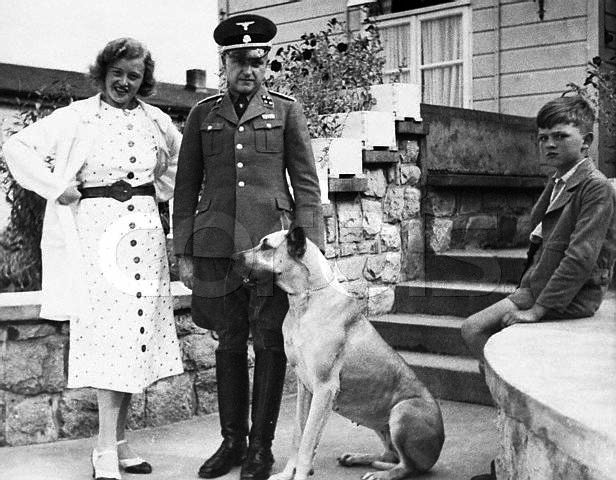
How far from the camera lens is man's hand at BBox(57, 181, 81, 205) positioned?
3822 millimetres

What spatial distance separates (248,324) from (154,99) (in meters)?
2.33

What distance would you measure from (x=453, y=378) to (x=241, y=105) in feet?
7.28

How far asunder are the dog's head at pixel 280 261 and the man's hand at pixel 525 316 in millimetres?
927

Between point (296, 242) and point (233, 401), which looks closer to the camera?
point (296, 242)

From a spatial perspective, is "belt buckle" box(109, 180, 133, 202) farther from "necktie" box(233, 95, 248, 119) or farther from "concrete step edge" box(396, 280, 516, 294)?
"concrete step edge" box(396, 280, 516, 294)

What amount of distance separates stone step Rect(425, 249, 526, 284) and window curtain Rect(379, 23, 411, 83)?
3.03 metres

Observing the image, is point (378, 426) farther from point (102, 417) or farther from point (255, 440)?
point (102, 417)

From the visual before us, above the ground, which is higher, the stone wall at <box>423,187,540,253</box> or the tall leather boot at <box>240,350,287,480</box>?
the stone wall at <box>423,187,540,253</box>

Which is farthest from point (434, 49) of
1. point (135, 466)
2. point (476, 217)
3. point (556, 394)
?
point (556, 394)

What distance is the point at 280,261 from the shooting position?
12.0 feet

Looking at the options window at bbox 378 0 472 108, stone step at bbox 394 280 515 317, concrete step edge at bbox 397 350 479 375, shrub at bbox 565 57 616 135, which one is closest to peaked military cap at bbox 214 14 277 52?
concrete step edge at bbox 397 350 479 375

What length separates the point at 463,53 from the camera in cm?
852

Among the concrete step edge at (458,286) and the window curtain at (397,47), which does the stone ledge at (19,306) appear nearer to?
the concrete step edge at (458,286)

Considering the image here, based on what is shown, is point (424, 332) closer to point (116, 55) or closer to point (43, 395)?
point (43, 395)
